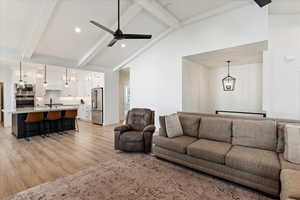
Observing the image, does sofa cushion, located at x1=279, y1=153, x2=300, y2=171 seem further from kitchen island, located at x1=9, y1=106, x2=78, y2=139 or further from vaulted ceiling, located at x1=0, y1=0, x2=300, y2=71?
kitchen island, located at x1=9, y1=106, x2=78, y2=139

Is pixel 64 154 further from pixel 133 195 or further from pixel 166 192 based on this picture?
pixel 166 192

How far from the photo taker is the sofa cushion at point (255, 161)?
1.98 meters

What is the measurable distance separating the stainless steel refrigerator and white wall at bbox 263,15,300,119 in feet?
21.0

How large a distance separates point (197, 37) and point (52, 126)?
6.04 metres

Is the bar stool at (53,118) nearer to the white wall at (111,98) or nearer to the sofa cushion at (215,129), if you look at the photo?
the white wall at (111,98)

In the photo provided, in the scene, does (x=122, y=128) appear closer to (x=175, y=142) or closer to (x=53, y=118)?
(x=175, y=142)

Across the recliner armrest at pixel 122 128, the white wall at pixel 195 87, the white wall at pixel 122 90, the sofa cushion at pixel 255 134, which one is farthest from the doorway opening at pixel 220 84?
the white wall at pixel 122 90

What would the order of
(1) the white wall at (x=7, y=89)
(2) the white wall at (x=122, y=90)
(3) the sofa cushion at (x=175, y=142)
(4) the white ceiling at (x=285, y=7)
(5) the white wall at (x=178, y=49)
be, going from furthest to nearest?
(2) the white wall at (x=122, y=90)
(1) the white wall at (x=7, y=89)
(5) the white wall at (x=178, y=49)
(4) the white ceiling at (x=285, y=7)
(3) the sofa cushion at (x=175, y=142)

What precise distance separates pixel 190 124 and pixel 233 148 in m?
1.02

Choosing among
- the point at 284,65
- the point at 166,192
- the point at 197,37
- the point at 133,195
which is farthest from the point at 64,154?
the point at 284,65

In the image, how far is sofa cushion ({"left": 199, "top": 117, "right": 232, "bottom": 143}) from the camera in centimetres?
292

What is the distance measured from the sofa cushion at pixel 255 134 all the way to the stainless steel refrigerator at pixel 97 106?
5.92m

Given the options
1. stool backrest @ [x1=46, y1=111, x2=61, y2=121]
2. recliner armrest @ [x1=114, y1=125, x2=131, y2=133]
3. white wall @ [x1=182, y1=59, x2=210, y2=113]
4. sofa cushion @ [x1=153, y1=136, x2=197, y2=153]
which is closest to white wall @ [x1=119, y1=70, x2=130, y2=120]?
stool backrest @ [x1=46, y1=111, x2=61, y2=121]

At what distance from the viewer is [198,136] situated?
324 centimetres
